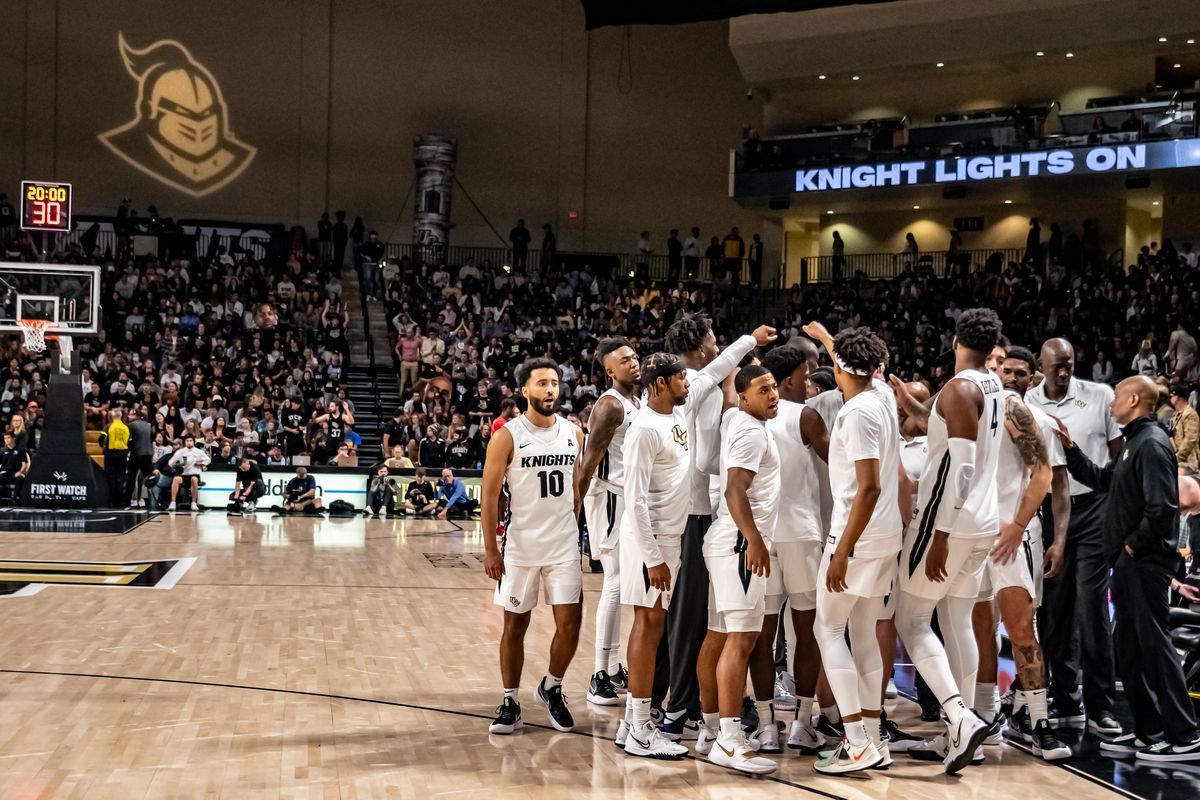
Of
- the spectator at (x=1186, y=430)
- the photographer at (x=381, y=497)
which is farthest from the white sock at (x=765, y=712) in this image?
the photographer at (x=381, y=497)

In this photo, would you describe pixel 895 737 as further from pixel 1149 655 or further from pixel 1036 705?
pixel 1149 655

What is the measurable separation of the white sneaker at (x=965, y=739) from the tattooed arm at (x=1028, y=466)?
31.0 inches

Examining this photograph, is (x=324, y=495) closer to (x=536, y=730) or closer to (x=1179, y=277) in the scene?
(x=536, y=730)

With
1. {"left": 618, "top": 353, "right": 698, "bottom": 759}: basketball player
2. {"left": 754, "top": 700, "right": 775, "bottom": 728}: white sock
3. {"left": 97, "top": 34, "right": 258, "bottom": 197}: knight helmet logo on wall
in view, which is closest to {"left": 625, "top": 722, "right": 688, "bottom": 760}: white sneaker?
{"left": 618, "top": 353, "right": 698, "bottom": 759}: basketball player

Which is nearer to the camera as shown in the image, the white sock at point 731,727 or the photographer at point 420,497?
the white sock at point 731,727

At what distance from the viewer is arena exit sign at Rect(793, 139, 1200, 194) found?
75.4ft

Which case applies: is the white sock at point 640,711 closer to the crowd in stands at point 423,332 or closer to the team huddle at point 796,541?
the team huddle at point 796,541

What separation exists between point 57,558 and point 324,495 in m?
6.29

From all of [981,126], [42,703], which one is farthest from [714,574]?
[981,126]

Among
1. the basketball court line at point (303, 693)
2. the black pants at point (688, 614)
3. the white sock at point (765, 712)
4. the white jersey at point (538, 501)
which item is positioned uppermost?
the white jersey at point (538, 501)

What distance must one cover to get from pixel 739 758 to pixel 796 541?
1.00 metres

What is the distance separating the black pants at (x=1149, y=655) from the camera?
18.2 feet

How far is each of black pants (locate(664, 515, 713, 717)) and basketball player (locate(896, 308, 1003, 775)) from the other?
2.92 ft

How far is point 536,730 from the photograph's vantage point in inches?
238
